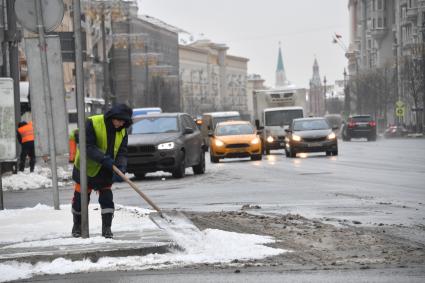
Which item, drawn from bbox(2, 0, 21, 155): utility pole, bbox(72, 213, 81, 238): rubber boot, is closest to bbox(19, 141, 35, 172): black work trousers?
bbox(2, 0, 21, 155): utility pole

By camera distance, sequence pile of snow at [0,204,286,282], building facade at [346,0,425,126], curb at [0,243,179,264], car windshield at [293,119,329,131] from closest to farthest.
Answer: pile of snow at [0,204,286,282] → curb at [0,243,179,264] → car windshield at [293,119,329,131] → building facade at [346,0,425,126]

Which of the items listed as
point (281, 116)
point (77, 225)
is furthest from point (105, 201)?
point (281, 116)

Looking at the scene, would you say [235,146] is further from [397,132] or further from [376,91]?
[376,91]

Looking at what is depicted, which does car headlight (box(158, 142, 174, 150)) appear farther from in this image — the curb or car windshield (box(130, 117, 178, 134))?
the curb

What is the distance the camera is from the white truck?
2050 inches

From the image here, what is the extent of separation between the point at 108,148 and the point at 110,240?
106 cm

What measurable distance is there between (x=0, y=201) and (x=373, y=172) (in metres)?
13.1

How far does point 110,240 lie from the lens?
11570 mm

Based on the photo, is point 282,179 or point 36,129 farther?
point 282,179

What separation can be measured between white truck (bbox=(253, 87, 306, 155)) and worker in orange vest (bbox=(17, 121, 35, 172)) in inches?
648

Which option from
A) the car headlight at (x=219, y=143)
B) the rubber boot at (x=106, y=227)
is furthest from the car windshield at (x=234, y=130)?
the rubber boot at (x=106, y=227)

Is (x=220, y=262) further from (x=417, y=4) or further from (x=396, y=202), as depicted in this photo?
(x=417, y=4)

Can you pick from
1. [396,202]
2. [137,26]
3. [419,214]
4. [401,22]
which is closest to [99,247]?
[419,214]

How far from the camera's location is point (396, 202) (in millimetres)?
17562
